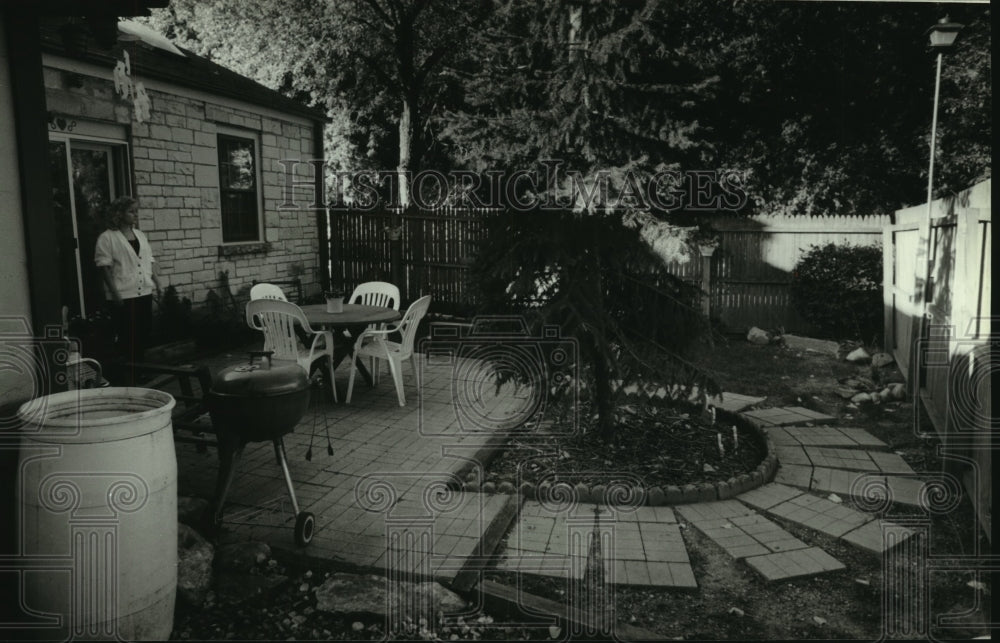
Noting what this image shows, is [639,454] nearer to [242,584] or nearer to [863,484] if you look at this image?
[863,484]

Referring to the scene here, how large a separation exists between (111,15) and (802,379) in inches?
288

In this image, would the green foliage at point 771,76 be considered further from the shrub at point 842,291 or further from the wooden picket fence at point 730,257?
the shrub at point 842,291

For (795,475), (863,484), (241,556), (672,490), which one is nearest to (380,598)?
(241,556)

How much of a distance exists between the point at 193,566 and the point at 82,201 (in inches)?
228

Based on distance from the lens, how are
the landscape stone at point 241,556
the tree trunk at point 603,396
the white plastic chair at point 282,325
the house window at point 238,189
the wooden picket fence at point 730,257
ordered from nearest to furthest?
the landscape stone at point 241,556 < the tree trunk at point 603,396 < the white plastic chair at point 282,325 < the house window at point 238,189 < the wooden picket fence at point 730,257

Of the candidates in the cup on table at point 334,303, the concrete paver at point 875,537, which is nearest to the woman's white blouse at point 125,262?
the cup on table at point 334,303

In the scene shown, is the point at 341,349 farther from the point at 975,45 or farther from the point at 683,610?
the point at 975,45

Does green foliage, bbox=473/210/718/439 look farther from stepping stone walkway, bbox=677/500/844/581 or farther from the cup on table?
the cup on table

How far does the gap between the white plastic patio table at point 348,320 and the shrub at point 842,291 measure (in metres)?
6.74

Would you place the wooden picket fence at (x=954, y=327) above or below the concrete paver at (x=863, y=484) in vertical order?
above

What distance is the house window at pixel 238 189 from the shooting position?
977cm

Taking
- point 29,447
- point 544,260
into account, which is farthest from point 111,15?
point 544,260

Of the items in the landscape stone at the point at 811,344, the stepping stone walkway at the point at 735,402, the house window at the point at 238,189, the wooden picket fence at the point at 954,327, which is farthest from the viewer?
the house window at the point at 238,189

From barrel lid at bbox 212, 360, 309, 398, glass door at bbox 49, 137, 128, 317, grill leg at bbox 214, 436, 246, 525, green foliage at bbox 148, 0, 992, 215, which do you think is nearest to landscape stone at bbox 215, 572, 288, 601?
grill leg at bbox 214, 436, 246, 525
